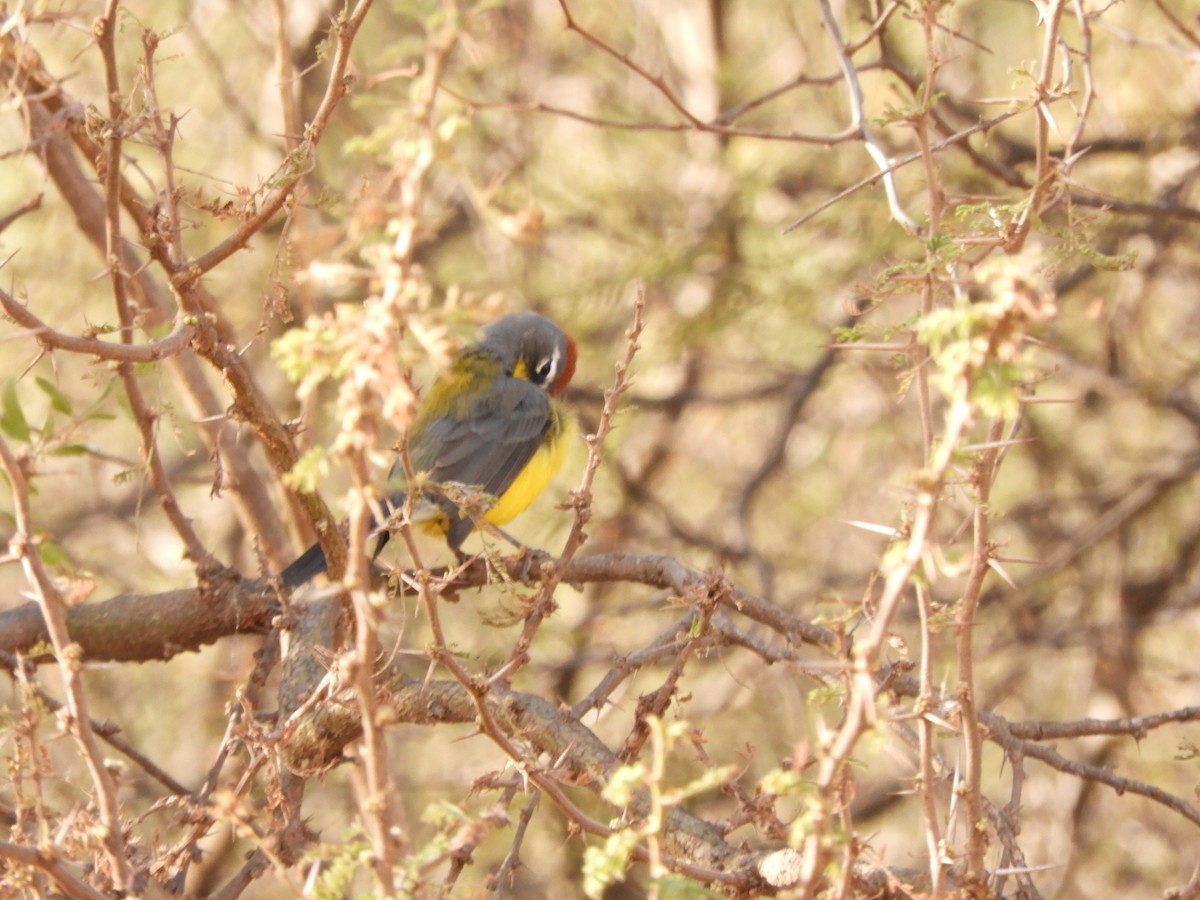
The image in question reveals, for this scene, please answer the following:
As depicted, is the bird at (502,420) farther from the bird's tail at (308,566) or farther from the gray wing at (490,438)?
the bird's tail at (308,566)

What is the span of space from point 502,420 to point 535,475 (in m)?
0.31

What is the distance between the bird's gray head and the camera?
7.01 metres

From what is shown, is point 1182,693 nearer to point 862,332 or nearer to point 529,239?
point 862,332

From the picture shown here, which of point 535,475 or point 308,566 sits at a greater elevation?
point 535,475

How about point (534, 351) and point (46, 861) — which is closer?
point (46, 861)

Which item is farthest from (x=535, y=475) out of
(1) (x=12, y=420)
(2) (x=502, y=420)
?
(1) (x=12, y=420)

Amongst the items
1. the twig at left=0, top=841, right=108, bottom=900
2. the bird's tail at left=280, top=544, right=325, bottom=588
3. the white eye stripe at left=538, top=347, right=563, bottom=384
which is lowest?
the twig at left=0, top=841, right=108, bottom=900

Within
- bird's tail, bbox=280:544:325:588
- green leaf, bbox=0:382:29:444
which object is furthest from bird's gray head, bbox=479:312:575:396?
green leaf, bbox=0:382:29:444

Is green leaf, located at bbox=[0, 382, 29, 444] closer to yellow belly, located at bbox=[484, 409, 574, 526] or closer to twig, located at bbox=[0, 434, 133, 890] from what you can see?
twig, located at bbox=[0, 434, 133, 890]

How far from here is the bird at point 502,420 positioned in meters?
6.30

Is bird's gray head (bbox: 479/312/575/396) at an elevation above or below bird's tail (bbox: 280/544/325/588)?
above

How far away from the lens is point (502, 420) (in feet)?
21.4

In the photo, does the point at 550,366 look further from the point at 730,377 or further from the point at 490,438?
the point at 730,377

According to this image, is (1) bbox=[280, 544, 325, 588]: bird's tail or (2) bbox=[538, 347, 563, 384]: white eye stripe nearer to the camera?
(1) bbox=[280, 544, 325, 588]: bird's tail
